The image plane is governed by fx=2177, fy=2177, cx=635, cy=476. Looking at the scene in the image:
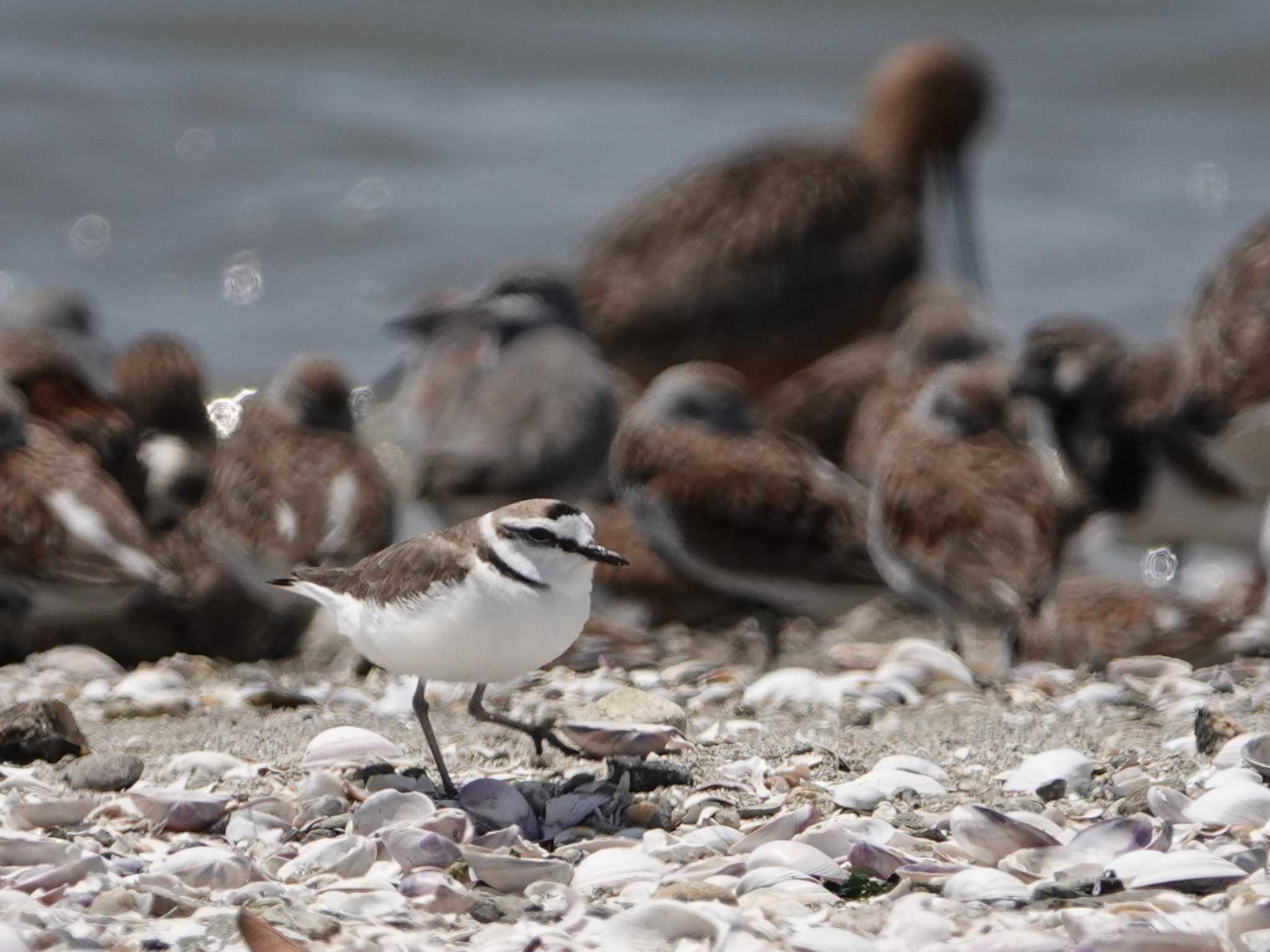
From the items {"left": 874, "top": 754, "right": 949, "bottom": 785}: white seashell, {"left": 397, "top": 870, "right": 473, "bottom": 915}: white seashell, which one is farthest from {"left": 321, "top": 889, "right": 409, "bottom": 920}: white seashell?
{"left": 874, "top": 754, "right": 949, "bottom": 785}: white seashell

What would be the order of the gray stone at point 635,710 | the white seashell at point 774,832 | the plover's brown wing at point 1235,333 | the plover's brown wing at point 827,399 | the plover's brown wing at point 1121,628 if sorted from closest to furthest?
1. the white seashell at point 774,832
2. the gray stone at point 635,710
3. the plover's brown wing at point 1121,628
4. the plover's brown wing at point 1235,333
5. the plover's brown wing at point 827,399

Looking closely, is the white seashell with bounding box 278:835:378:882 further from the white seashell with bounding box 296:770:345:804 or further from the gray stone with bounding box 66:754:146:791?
the gray stone with bounding box 66:754:146:791

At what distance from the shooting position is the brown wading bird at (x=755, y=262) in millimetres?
12242

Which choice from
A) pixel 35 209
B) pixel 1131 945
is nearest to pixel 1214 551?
pixel 1131 945

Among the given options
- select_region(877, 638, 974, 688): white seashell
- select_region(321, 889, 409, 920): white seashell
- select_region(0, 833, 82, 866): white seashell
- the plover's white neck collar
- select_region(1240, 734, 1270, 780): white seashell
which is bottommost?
select_region(877, 638, 974, 688): white seashell

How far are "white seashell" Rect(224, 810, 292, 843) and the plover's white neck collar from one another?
76 centimetres

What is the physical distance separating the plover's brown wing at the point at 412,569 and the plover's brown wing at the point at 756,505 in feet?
8.73

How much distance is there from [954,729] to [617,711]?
92 centimetres

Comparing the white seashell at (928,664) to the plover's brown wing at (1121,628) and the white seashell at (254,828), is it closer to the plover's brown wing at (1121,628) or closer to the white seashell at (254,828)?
the plover's brown wing at (1121,628)

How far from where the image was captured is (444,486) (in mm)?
9359

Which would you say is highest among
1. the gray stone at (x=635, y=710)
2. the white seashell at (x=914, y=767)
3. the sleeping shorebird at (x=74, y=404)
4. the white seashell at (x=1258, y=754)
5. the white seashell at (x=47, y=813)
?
the sleeping shorebird at (x=74, y=404)

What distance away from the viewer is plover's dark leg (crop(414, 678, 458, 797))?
5055mm

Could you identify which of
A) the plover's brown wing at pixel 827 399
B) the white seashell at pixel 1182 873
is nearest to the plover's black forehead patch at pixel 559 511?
the white seashell at pixel 1182 873

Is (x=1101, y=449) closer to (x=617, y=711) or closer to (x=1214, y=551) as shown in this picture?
(x=1214, y=551)
